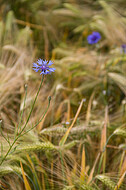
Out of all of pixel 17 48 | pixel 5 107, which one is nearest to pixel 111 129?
pixel 5 107

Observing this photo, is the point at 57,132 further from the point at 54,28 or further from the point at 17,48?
the point at 54,28

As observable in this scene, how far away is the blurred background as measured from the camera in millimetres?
919

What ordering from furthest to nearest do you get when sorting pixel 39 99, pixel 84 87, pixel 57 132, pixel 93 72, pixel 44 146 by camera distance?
pixel 93 72 < pixel 84 87 < pixel 39 99 < pixel 57 132 < pixel 44 146

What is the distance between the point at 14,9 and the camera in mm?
2240

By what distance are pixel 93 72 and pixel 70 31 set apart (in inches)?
34.4

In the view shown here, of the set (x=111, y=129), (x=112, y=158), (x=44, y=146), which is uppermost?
(x=44, y=146)

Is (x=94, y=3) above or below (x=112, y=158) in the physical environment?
above

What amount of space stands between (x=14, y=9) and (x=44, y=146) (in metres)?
1.76

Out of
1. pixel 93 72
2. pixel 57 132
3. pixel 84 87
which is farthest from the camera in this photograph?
pixel 93 72

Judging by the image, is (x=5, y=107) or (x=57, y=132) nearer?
(x=57, y=132)

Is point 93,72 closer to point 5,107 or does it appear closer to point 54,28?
point 5,107

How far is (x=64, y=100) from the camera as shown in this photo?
135cm

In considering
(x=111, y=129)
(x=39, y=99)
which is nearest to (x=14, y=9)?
(x=39, y=99)

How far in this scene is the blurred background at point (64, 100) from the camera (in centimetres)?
92
